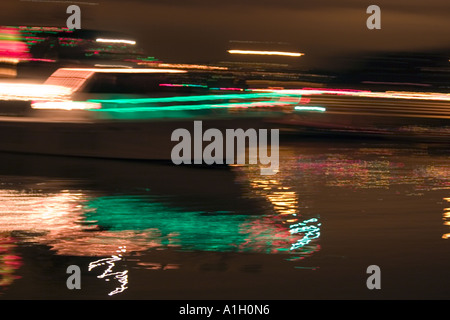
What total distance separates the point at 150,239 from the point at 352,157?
10063mm

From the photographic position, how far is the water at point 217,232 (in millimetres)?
5379

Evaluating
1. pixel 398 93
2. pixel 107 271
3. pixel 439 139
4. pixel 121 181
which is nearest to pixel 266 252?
pixel 107 271

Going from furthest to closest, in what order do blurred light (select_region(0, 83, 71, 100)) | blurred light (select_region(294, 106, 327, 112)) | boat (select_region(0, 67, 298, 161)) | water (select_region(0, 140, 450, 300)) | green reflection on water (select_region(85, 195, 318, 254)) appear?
blurred light (select_region(294, 106, 327, 112))
blurred light (select_region(0, 83, 71, 100))
boat (select_region(0, 67, 298, 161))
green reflection on water (select_region(85, 195, 318, 254))
water (select_region(0, 140, 450, 300))

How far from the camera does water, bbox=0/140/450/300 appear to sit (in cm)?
538

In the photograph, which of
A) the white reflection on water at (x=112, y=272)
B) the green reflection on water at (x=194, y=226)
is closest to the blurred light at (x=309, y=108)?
the green reflection on water at (x=194, y=226)

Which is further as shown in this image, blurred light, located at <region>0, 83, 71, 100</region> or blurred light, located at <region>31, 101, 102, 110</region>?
blurred light, located at <region>0, 83, 71, 100</region>

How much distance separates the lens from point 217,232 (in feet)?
24.1

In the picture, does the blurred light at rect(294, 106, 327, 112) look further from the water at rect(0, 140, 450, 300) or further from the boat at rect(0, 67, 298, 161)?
the water at rect(0, 140, 450, 300)

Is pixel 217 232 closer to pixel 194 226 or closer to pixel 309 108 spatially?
pixel 194 226

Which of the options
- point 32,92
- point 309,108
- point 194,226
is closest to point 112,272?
point 194,226

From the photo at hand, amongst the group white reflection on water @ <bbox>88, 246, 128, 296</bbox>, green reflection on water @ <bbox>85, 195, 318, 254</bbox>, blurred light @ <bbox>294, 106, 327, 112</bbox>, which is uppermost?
blurred light @ <bbox>294, 106, 327, 112</bbox>

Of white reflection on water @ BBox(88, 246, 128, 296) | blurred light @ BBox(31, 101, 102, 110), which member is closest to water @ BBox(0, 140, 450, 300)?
white reflection on water @ BBox(88, 246, 128, 296)

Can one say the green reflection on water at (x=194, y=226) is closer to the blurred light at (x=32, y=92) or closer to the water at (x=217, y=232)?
the water at (x=217, y=232)
